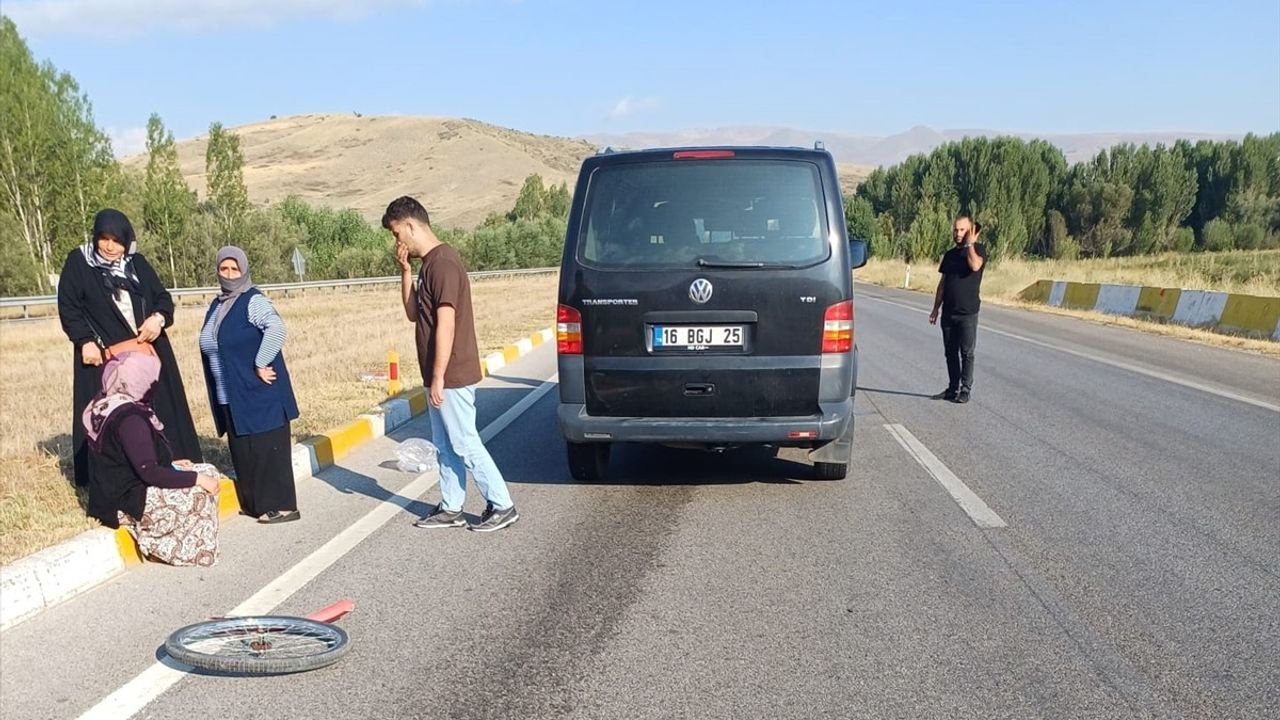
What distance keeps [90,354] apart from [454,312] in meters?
2.32

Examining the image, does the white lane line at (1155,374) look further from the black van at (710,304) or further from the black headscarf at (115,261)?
the black headscarf at (115,261)

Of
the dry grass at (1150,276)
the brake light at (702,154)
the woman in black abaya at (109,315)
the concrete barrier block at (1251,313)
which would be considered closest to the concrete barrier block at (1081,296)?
the dry grass at (1150,276)

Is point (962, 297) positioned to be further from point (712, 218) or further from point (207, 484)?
point (207, 484)

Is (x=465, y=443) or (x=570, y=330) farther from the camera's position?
(x=570, y=330)

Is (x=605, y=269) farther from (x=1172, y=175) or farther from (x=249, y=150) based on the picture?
(x=249, y=150)

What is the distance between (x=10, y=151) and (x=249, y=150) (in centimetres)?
13123

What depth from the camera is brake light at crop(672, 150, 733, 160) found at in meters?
6.04

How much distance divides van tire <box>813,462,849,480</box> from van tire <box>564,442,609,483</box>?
1454 millimetres

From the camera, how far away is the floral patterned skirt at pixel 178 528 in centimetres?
507

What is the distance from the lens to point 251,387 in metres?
5.88

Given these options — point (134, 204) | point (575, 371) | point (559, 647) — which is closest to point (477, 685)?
point (559, 647)

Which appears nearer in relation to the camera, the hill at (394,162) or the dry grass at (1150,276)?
the dry grass at (1150,276)

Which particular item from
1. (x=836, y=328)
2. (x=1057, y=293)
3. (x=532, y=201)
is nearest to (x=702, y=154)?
(x=836, y=328)

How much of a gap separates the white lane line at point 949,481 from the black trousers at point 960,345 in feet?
5.50
